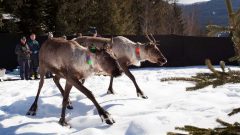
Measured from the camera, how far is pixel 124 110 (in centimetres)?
760

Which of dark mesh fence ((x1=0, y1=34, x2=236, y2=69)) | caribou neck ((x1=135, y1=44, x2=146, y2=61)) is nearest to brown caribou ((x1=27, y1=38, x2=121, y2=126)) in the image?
caribou neck ((x1=135, y1=44, x2=146, y2=61))

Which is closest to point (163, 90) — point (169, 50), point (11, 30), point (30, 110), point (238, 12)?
point (30, 110)

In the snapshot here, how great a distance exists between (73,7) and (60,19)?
5.13 ft

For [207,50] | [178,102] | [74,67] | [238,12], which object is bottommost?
[207,50]

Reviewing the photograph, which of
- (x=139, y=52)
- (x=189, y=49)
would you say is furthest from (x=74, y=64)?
(x=189, y=49)

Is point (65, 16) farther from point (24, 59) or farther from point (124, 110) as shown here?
point (124, 110)

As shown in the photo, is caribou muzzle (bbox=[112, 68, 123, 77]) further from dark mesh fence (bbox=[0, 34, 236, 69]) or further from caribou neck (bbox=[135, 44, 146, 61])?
dark mesh fence (bbox=[0, 34, 236, 69])

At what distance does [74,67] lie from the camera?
6965 mm

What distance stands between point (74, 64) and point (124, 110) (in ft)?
4.17

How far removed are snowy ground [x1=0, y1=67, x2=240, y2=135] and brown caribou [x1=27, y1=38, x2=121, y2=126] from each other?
31cm

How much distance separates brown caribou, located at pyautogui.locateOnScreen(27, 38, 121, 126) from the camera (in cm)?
656

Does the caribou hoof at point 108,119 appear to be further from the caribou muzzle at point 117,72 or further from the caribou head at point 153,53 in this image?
the caribou head at point 153,53

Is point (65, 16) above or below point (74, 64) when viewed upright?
below

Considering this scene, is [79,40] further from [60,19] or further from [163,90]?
[60,19]
